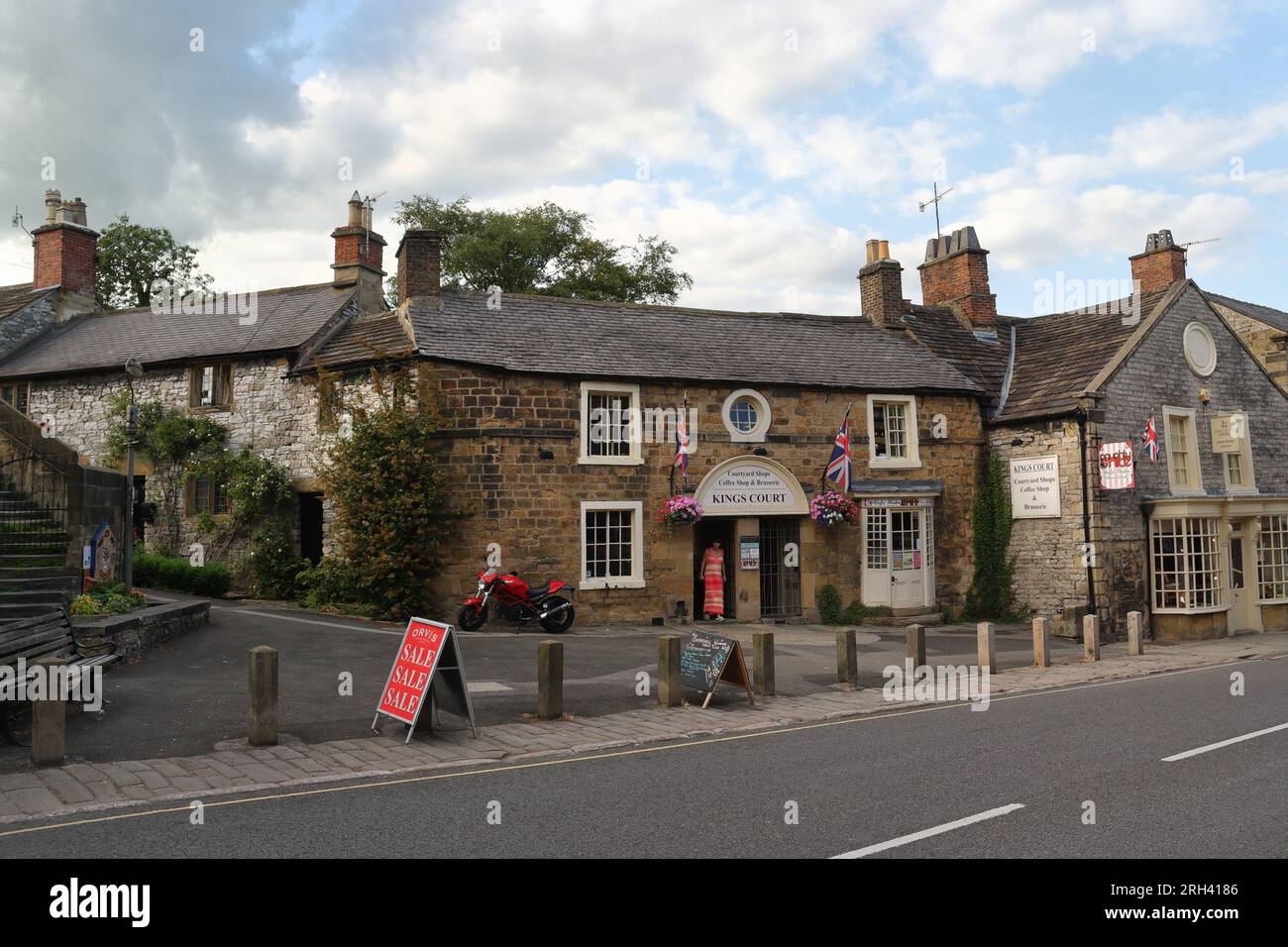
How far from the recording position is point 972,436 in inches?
891

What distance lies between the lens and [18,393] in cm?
2433

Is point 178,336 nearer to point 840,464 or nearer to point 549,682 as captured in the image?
point 840,464

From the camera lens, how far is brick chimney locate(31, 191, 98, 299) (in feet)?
89.6

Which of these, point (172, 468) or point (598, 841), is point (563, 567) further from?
point (598, 841)

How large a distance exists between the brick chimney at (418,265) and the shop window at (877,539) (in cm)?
1111

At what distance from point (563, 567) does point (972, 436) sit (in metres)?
10.9

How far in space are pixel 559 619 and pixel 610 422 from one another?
4439mm

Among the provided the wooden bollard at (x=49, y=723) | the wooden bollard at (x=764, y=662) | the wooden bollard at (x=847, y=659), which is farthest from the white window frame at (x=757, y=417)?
the wooden bollard at (x=49, y=723)

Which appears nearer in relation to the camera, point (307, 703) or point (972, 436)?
point (307, 703)

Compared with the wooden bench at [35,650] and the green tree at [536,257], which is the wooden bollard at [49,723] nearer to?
the wooden bench at [35,650]

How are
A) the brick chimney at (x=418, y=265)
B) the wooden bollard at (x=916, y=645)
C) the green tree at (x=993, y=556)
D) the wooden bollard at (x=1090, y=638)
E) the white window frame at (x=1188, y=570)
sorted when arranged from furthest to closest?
the green tree at (x=993, y=556) < the white window frame at (x=1188, y=570) < the brick chimney at (x=418, y=265) < the wooden bollard at (x=1090, y=638) < the wooden bollard at (x=916, y=645)

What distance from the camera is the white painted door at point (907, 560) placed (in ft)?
70.0
